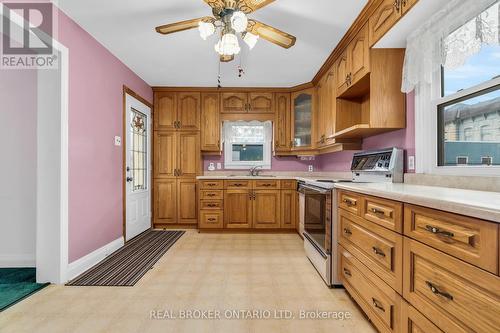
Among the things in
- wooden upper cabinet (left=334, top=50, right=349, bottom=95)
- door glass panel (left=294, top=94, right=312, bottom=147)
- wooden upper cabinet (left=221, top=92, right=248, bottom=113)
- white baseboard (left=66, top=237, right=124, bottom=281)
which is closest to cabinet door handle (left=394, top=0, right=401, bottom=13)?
wooden upper cabinet (left=334, top=50, right=349, bottom=95)

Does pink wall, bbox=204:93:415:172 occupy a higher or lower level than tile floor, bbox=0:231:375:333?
higher

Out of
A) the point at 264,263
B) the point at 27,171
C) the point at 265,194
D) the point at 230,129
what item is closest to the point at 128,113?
the point at 27,171

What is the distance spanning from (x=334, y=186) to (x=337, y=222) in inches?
12.0

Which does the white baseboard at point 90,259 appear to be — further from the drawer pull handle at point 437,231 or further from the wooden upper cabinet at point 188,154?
the drawer pull handle at point 437,231

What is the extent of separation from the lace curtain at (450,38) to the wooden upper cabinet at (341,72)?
2.49ft

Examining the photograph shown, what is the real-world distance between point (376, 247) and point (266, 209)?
8.64 ft

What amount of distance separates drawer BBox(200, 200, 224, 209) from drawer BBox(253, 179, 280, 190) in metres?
0.60

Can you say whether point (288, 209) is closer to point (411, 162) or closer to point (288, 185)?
point (288, 185)

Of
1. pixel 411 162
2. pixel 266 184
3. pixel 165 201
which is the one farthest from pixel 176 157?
pixel 411 162

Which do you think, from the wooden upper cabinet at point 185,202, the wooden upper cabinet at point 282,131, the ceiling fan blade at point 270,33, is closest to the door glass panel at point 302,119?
the wooden upper cabinet at point 282,131

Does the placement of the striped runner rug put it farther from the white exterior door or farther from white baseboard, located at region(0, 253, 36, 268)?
white baseboard, located at region(0, 253, 36, 268)

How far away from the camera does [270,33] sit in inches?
79.3

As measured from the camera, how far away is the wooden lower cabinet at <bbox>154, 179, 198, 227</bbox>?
4410 millimetres

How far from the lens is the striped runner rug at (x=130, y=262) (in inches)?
92.0
